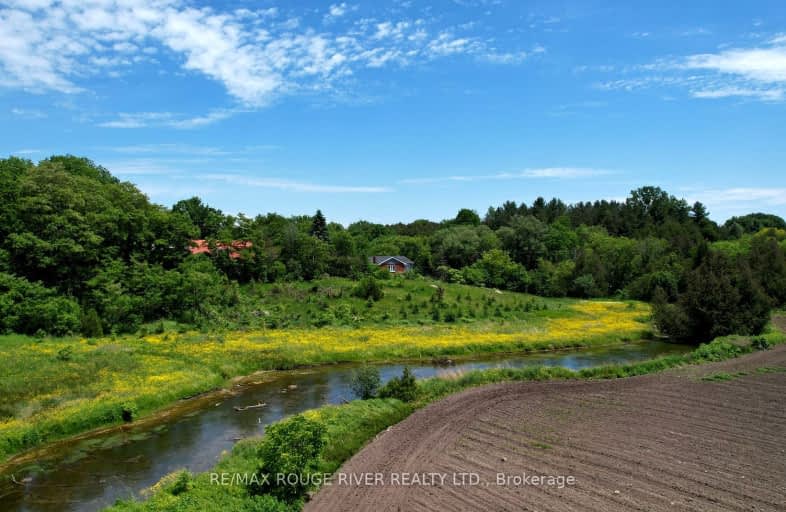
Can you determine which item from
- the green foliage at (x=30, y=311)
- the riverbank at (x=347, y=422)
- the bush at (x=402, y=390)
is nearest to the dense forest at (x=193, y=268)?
the green foliage at (x=30, y=311)

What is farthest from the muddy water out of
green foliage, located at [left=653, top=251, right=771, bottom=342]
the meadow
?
green foliage, located at [left=653, top=251, right=771, bottom=342]

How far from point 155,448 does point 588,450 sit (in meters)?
17.2

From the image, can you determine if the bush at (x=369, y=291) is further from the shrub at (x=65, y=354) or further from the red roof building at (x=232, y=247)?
the shrub at (x=65, y=354)

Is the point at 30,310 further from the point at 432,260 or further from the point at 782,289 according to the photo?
the point at 782,289

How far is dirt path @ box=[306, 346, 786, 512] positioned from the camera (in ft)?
48.9

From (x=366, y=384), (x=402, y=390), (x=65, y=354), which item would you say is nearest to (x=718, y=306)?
(x=402, y=390)

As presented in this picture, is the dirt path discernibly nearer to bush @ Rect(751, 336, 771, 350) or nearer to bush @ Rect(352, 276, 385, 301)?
bush @ Rect(751, 336, 771, 350)

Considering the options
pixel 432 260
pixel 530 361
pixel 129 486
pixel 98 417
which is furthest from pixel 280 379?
pixel 432 260

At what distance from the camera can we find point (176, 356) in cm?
3456

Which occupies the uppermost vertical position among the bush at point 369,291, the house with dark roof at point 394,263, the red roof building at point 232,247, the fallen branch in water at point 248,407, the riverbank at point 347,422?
the red roof building at point 232,247

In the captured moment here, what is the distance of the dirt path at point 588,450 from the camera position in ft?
48.9

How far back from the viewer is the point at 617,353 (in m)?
44.3

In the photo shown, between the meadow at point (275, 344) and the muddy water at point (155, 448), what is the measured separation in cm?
178

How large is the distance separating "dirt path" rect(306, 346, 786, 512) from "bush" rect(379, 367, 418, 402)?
146 centimetres
